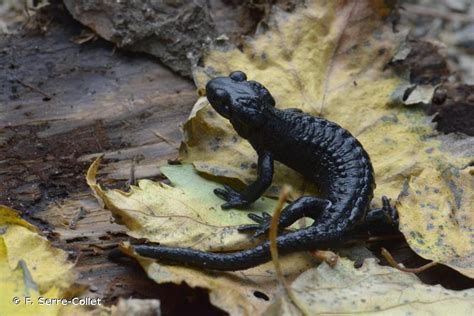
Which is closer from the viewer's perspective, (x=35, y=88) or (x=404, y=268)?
(x=404, y=268)

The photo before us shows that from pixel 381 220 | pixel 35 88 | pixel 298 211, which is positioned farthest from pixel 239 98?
pixel 35 88

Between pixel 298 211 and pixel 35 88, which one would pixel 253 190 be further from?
pixel 35 88

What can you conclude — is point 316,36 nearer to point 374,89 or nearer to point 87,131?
point 374,89

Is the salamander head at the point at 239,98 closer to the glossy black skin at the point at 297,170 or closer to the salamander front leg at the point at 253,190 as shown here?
the glossy black skin at the point at 297,170

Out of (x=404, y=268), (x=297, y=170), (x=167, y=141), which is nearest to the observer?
(x=404, y=268)

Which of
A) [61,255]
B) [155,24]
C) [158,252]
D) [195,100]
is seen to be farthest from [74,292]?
[155,24]

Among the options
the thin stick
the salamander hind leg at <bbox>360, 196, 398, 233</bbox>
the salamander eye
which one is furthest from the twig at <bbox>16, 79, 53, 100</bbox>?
the salamander hind leg at <bbox>360, 196, 398, 233</bbox>

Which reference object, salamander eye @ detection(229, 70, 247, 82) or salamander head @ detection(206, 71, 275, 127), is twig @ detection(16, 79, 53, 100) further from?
salamander eye @ detection(229, 70, 247, 82)
